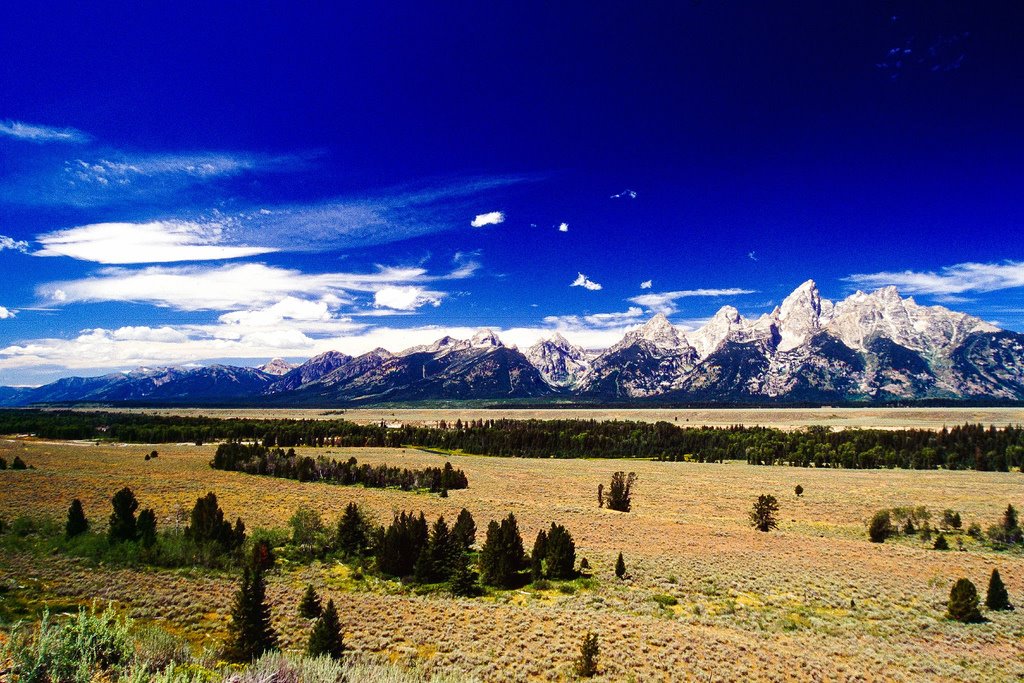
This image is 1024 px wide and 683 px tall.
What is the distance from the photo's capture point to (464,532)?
36.5 meters

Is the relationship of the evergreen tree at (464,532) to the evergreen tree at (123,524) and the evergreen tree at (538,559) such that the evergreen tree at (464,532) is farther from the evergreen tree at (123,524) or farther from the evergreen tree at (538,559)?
the evergreen tree at (123,524)

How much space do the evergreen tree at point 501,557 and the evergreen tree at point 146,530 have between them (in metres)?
20.9

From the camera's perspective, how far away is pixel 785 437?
12394 centimetres

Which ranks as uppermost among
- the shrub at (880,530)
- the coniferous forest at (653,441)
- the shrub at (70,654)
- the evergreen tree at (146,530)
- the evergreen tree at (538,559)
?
the shrub at (70,654)

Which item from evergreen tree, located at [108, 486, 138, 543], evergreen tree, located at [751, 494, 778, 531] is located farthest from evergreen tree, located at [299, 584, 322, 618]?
evergreen tree, located at [751, 494, 778, 531]

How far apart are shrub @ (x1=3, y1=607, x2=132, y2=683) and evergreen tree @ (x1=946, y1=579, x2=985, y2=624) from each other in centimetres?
3468

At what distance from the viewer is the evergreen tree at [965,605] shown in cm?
2448

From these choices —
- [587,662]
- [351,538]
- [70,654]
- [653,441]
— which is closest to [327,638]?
[587,662]

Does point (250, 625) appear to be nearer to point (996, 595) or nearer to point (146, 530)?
point (146, 530)

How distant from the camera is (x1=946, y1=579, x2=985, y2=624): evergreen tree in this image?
24.5m

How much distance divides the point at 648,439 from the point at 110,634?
5299 inches

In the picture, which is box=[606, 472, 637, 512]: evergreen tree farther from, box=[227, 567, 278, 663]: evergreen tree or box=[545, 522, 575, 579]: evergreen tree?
box=[227, 567, 278, 663]: evergreen tree

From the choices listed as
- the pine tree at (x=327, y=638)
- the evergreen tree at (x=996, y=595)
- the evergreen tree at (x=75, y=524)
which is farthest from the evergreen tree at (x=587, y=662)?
the evergreen tree at (x=75, y=524)

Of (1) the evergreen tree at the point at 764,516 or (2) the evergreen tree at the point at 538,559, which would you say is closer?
(2) the evergreen tree at the point at 538,559
